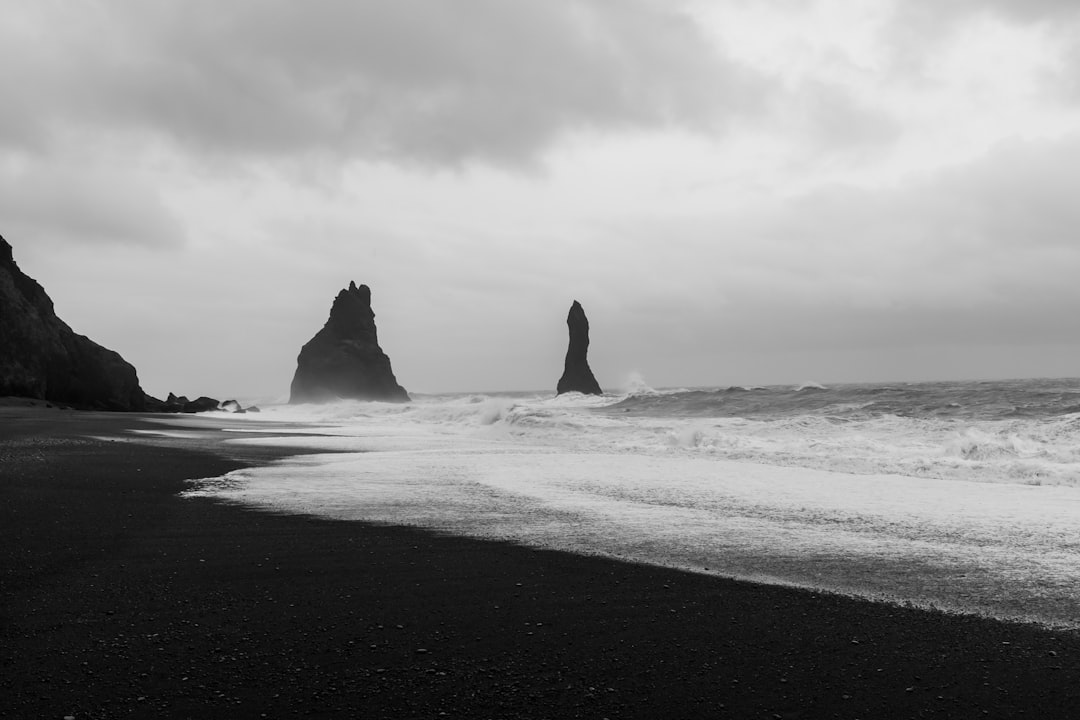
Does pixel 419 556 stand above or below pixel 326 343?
below

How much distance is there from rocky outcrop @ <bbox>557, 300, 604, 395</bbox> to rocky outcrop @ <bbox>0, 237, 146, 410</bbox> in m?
50.9

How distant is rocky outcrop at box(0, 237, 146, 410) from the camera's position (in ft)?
135

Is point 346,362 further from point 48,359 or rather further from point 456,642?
point 456,642

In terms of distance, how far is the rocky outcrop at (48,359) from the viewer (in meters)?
41.1

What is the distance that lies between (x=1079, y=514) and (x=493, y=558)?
308 inches

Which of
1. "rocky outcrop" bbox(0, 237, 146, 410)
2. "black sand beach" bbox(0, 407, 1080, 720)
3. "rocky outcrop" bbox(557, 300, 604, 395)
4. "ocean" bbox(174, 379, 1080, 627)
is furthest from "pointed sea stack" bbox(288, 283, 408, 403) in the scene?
"black sand beach" bbox(0, 407, 1080, 720)

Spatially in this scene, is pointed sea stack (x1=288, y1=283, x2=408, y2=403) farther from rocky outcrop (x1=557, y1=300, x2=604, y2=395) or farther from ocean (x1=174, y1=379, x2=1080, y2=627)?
ocean (x1=174, y1=379, x2=1080, y2=627)

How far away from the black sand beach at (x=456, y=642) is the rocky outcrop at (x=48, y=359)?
142 ft

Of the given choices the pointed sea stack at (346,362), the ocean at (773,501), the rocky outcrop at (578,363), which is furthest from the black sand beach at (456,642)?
the pointed sea stack at (346,362)

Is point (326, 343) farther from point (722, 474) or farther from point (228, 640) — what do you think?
point (228, 640)

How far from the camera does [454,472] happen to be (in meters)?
13.3

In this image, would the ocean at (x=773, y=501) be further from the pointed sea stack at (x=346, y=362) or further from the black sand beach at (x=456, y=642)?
the pointed sea stack at (x=346, y=362)

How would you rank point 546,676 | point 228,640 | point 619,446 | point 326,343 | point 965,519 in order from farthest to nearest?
point 326,343 → point 619,446 → point 965,519 → point 228,640 → point 546,676

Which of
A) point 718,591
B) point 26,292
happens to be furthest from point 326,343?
point 718,591
